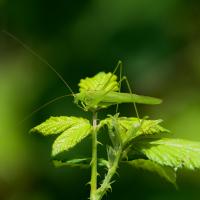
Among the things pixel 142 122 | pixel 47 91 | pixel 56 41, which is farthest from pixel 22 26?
pixel 142 122

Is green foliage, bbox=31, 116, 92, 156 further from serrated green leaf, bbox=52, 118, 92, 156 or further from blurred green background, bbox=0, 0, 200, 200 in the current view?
blurred green background, bbox=0, 0, 200, 200

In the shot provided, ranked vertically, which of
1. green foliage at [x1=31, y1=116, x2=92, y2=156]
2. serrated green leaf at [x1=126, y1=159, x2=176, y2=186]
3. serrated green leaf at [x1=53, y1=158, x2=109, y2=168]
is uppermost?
green foliage at [x1=31, y1=116, x2=92, y2=156]

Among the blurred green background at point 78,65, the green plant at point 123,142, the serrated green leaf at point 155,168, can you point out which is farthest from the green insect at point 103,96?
the blurred green background at point 78,65

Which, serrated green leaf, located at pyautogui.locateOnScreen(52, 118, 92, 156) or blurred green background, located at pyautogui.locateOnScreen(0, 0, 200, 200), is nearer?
serrated green leaf, located at pyautogui.locateOnScreen(52, 118, 92, 156)

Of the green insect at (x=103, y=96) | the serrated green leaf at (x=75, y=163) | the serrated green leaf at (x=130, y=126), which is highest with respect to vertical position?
the green insect at (x=103, y=96)

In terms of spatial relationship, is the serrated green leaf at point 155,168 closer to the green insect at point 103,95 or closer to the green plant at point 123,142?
the green plant at point 123,142

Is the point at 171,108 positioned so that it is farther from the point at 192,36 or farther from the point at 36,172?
the point at 36,172

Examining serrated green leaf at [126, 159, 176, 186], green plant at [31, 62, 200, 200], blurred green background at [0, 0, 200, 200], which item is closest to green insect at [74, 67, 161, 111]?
green plant at [31, 62, 200, 200]
